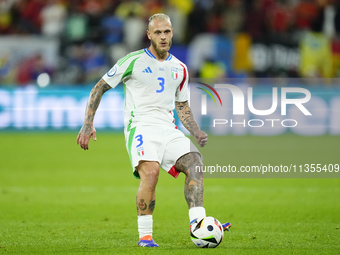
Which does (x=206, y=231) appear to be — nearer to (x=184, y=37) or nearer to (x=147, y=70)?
(x=147, y=70)

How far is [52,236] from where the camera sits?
5809 millimetres

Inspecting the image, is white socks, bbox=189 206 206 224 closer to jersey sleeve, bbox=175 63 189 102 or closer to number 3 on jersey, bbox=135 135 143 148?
number 3 on jersey, bbox=135 135 143 148

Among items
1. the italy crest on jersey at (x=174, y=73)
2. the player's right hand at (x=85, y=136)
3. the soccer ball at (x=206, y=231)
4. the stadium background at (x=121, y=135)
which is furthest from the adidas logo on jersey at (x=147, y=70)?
the stadium background at (x=121, y=135)

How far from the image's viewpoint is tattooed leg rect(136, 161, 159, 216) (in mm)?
5105

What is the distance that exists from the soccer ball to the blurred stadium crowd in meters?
11.9

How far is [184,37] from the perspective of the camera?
705 inches

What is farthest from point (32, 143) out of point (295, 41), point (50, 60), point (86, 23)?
point (295, 41)

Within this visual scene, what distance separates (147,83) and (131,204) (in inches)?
127

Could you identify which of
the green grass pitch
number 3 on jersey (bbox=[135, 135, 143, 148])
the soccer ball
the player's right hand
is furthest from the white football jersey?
the green grass pitch

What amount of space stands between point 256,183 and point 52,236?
201 inches

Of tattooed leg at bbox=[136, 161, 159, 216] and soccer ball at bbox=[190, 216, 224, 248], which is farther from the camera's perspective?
tattooed leg at bbox=[136, 161, 159, 216]

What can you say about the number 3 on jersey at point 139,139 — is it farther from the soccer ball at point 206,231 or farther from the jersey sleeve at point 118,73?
the soccer ball at point 206,231

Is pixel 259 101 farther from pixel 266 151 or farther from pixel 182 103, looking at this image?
pixel 182 103

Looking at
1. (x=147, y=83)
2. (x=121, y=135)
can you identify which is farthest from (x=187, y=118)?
(x=121, y=135)
